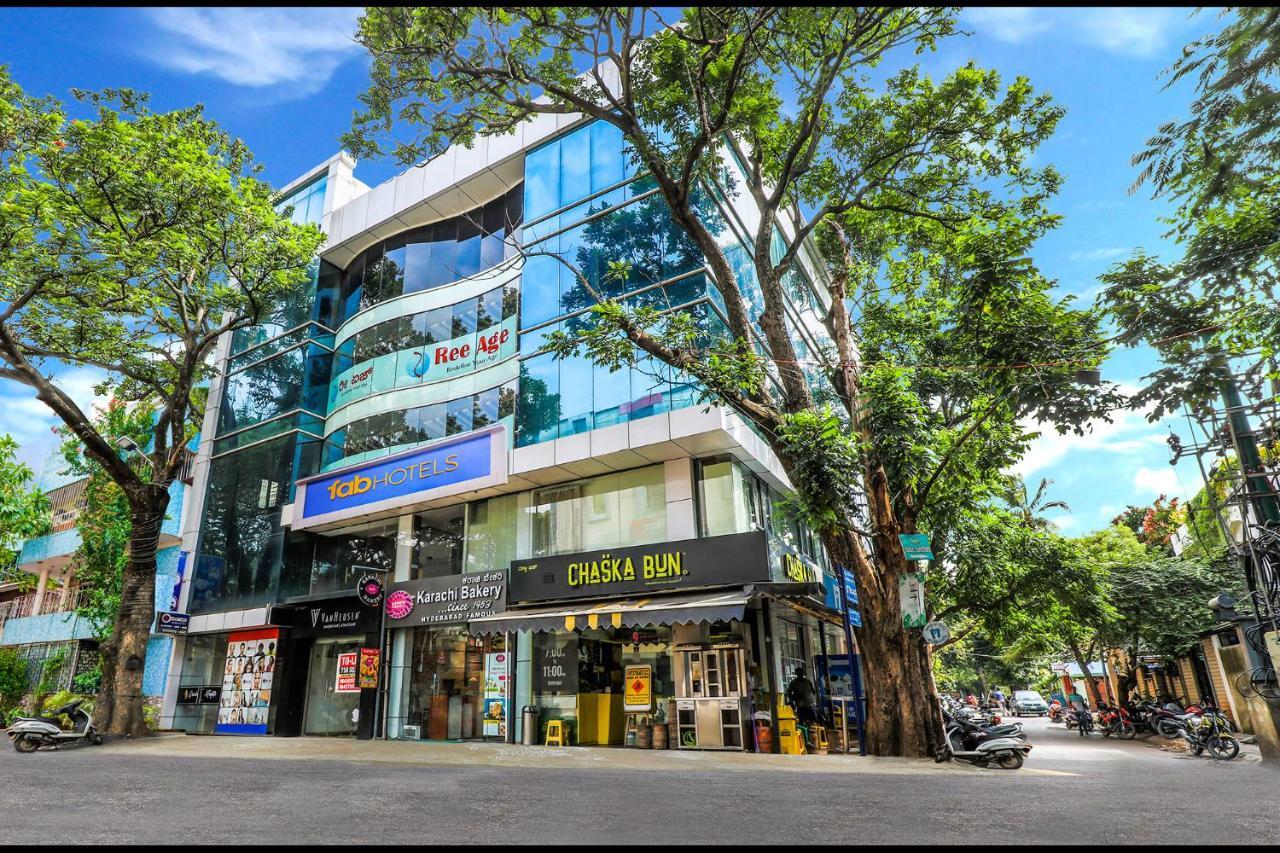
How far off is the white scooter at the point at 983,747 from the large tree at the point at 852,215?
1.42 feet

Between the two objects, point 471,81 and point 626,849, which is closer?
point 626,849

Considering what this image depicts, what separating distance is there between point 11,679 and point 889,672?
1196 inches

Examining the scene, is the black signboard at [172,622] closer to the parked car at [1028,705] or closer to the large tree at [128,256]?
the large tree at [128,256]

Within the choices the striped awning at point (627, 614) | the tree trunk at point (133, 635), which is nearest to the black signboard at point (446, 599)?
the striped awning at point (627, 614)

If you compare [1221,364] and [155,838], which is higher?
[1221,364]

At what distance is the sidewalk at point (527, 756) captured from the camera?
923 cm

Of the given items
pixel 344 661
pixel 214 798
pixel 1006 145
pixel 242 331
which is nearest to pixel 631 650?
pixel 344 661

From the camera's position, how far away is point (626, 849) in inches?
166

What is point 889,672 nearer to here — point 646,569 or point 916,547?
point 916,547

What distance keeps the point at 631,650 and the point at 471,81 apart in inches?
434

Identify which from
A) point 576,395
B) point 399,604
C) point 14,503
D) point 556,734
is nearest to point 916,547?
point 576,395

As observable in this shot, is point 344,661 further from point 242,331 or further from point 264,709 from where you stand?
point 242,331

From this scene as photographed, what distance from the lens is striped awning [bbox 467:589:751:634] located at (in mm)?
11539

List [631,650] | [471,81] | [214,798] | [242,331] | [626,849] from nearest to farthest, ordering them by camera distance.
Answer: [626,849]
[214,798]
[471,81]
[631,650]
[242,331]
